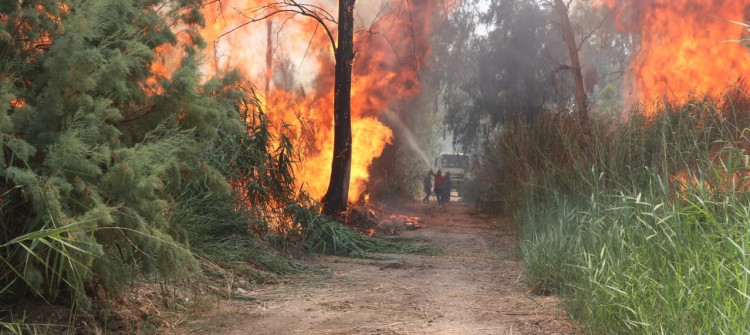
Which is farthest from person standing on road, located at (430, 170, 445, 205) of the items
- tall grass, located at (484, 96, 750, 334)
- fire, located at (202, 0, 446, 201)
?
tall grass, located at (484, 96, 750, 334)

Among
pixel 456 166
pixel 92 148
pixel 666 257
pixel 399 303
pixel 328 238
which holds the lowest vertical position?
pixel 399 303

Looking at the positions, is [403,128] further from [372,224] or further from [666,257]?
[666,257]

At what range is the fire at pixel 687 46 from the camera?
42.0ft

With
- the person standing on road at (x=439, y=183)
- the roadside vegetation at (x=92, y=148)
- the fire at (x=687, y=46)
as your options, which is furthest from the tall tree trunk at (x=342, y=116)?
the person standing on road at (x=439, y=183)

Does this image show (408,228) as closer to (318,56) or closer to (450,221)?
(450,221)

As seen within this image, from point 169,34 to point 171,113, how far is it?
69 cm

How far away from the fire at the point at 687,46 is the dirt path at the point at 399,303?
231 inches

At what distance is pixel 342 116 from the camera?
1360 cm

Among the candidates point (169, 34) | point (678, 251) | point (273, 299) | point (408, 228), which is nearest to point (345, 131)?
point (408, 228)

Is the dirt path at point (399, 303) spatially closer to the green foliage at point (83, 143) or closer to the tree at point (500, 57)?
the green foliage at point (83, 143)

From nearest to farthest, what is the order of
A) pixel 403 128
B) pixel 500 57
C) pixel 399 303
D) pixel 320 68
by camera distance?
pixel 399 303, pixel 320 68, pixel 403 128, pixel 500 57

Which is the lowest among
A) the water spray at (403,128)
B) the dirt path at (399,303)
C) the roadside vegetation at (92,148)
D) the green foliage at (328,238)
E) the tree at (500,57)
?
the dirt path at (399,303)

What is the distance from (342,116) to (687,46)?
23.8 feet

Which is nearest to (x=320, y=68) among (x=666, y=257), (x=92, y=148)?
(x=92, y=148)
